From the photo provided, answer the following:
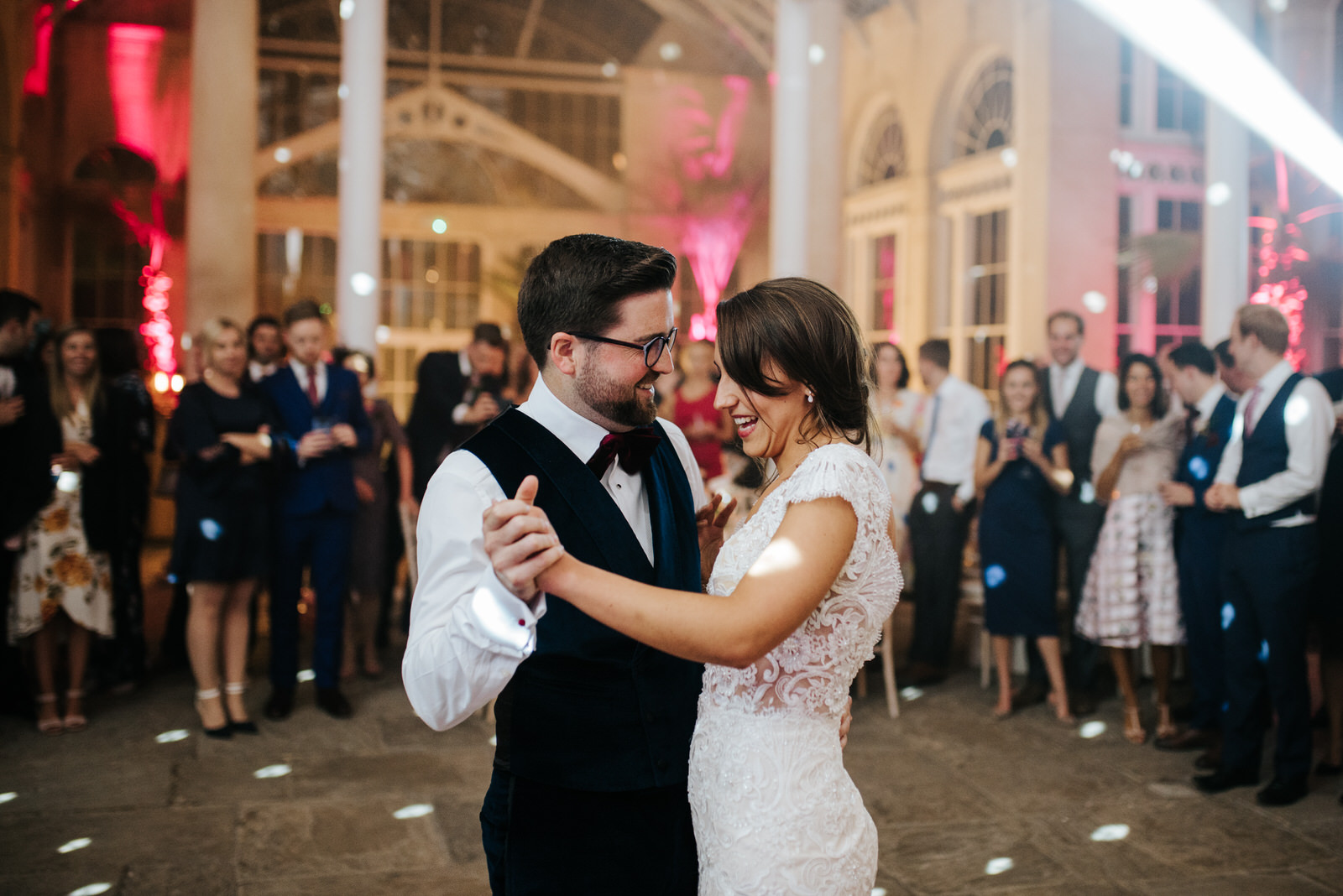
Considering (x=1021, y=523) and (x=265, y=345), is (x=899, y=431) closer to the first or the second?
(x=1021, y=523)

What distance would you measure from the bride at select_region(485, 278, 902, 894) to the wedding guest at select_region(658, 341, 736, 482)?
3265mm

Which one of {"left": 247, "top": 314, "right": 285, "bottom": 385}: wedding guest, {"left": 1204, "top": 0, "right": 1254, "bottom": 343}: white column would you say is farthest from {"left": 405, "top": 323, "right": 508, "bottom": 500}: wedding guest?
{"left": 1204, "top": 0, "right": 1254, "bottom": 343}: white column

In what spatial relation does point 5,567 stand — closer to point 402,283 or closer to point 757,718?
point 757,718

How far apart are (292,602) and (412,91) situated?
8.40 meters

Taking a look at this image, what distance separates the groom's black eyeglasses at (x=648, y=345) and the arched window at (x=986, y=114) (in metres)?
8.35

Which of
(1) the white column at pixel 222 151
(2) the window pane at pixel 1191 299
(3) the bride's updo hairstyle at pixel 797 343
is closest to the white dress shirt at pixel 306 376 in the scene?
(1) the white column at pixel 222 151

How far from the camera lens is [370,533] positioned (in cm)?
500

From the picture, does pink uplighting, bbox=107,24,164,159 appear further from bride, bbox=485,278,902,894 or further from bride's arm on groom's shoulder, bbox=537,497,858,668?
bride's arm on groom's shoulder, bbox=537,497,858,668

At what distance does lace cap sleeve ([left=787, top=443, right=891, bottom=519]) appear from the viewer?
1.32m

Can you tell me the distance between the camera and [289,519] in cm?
423

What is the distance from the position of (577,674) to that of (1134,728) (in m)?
3.52

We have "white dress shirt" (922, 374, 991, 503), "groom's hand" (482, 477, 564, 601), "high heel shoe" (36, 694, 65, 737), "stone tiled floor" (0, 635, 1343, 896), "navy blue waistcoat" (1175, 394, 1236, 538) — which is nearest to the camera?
"groom's hand" (482, 477, 564, 601)

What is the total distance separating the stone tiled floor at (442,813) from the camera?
2859mm

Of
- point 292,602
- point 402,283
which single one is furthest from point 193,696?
point 402,283
